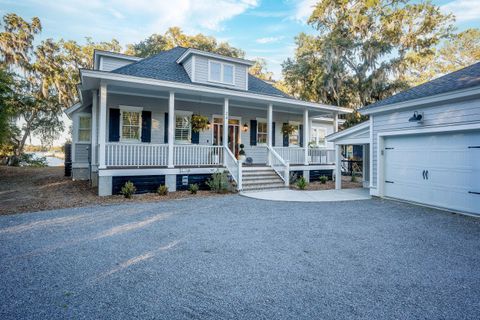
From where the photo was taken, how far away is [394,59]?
18.6 m

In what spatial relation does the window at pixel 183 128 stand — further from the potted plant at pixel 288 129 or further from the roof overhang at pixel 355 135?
the roof overhang at pixel 355 135

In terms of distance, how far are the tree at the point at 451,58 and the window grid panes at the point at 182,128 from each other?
2382 cm

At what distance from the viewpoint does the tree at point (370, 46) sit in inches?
733

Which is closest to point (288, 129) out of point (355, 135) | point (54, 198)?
point (355, 135)

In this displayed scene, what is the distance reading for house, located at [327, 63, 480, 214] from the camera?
6090mm

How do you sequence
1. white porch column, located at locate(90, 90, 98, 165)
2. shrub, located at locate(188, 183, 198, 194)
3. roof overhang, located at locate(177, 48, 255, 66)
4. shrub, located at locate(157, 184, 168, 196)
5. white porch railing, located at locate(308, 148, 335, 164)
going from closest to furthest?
shrub, located at locate(157, 184, 168, 196), shrub, located at locate(188, 183, 198, 194), white porch column, located at locate(90, 90, 98, 165), roof overhang, located at locate(177, 48, 255, 66), white porch railing, located at locate(308, 148, 335, 164)

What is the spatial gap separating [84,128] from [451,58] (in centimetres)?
3393

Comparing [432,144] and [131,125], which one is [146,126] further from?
[432,144]

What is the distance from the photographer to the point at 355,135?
387 inches

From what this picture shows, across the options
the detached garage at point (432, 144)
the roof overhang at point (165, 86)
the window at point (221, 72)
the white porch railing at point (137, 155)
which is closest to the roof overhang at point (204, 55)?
the window at point (221, 72)

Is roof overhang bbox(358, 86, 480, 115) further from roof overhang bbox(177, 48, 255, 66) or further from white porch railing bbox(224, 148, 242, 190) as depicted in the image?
roof overhang bbox(177, 48, 255, 66)

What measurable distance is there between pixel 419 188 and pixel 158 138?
9794mm

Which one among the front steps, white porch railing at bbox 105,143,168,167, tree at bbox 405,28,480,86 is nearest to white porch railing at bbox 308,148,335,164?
the front steps

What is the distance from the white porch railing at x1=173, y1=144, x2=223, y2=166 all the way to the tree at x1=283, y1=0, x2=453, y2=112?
13.2m
